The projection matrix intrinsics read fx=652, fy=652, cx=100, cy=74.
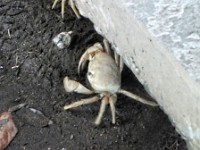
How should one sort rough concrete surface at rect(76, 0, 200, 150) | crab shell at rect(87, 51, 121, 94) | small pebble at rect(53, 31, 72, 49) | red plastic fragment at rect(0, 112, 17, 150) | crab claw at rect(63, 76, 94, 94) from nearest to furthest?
1. rough concrete surface at rect(76, 0, 200, 150)
2. red plastic fragment at rect(0, 112, 17, 150)
3. crab claw at rect(63, 76, 94, 94)
4. crab shell at rect(87, 51, 121, 94)
5. small pebble at rect(53, 31, 72, 49)

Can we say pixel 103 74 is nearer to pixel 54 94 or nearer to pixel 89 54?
pixel 89 54

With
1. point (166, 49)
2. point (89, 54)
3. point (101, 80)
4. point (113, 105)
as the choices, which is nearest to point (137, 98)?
point (113, 105)

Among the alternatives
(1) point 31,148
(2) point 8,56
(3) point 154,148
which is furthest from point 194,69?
(2) point 8,56

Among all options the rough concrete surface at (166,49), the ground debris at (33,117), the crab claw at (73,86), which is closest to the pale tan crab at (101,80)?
the crab claw at (73,86)

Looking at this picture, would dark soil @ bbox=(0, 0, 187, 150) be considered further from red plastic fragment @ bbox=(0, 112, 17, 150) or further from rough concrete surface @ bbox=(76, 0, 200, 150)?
rough concrete surface @ bbox=(76, 0, 200, 150)

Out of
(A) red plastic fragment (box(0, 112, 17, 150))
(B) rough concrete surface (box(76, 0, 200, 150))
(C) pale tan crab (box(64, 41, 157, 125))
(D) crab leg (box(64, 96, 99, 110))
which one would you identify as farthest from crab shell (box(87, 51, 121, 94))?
(A) red plastic fragment (box(0, 112, 17, 150))

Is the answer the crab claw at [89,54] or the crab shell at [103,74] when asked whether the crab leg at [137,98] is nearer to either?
the crab shell at [103,74]

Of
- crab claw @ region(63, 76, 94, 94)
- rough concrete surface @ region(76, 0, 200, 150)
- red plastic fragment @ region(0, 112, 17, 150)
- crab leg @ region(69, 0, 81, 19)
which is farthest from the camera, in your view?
crab leg @ region(69, 0, 81, 19)
